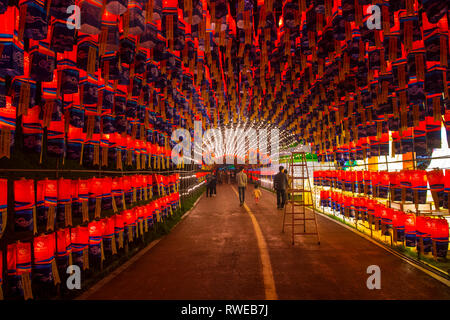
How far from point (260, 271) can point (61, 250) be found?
3229mm

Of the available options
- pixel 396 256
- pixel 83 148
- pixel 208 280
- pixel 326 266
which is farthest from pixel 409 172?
pixel 83 148

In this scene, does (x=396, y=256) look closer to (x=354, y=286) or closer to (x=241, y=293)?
(x=354, y=286)

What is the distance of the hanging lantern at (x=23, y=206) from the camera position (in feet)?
9.35

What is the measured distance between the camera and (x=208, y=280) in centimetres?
421

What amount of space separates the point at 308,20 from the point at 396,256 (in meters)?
5.27

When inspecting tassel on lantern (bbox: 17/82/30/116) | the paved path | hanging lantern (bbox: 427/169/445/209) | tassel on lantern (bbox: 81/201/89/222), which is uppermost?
tassel on lantern (bbox: 17/82/30/116)

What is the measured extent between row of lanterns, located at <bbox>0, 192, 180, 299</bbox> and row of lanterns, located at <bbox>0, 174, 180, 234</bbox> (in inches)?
6.7

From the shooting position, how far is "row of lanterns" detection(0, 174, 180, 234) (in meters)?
2.87

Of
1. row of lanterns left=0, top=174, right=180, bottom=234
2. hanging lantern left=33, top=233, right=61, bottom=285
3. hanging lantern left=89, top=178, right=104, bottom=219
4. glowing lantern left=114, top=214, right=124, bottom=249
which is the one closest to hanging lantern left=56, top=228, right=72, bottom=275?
row of lanterns left=0, top=174, right=180, bottom=234

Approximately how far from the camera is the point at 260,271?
458 cm

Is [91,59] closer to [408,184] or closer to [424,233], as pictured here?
[408,184]

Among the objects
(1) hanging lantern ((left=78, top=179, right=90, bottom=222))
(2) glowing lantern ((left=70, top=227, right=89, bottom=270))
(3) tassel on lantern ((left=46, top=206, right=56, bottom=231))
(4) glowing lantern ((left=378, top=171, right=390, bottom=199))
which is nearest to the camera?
(3) tassel on lantern ((left=46, top=206, right=56, bottom=231))

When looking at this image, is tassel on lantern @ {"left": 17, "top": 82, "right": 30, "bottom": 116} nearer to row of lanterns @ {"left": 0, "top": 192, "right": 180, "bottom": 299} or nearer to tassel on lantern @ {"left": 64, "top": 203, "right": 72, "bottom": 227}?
tassel on lantern @ {"left": 64, "top": 203, "right": 72, "bottom": 227}

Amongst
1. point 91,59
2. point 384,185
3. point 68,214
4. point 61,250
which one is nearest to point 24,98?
point 91,59
